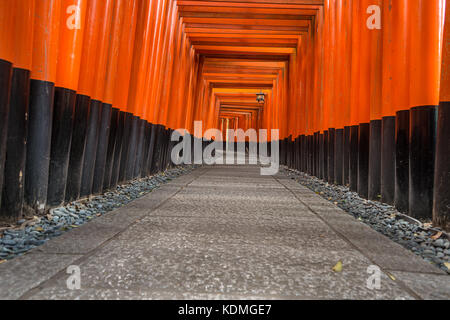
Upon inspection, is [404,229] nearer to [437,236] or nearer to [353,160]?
[437,236]

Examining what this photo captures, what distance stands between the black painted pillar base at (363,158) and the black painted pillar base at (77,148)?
13.4 feet

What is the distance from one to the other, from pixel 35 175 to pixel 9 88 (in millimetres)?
886

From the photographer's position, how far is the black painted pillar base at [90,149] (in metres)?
4.51

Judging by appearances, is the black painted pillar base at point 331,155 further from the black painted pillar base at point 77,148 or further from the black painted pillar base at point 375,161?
the black painted pillar base at point 77,148

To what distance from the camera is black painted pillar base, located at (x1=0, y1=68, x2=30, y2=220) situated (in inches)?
116

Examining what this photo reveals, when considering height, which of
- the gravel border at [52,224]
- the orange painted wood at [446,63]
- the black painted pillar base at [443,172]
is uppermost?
the orange painted wood at [446,63]

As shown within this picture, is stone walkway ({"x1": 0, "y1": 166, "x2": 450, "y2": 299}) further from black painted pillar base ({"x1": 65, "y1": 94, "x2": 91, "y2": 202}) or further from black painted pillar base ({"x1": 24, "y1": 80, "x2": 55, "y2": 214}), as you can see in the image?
black painted pillar base ({"x1": 65, "y1": 94, "x2": 91, "y2": 202})

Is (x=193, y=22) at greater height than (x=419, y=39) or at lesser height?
greater

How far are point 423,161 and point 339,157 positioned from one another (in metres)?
3.59

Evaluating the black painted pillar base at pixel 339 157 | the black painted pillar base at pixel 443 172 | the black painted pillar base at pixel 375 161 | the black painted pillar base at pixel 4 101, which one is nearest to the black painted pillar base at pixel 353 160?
the black painted pillar base at pixel 375 161

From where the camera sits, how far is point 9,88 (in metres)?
2.81

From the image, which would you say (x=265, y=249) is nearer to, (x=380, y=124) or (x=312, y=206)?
(x=312, y=206)

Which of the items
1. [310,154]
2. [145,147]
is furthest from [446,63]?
[310,154]
